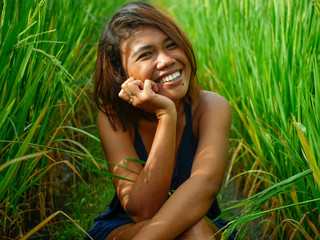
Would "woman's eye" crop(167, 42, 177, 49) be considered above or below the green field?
above

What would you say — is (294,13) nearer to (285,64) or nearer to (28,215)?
(285,64)

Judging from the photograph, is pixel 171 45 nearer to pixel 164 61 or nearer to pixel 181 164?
pixel 164 61

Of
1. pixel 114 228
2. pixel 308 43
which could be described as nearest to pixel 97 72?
pixel 114 228

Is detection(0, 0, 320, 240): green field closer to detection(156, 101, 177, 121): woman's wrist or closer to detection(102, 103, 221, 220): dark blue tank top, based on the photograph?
detection(102, 103, 221, 220): dark blue tank top

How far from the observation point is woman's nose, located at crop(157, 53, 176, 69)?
1890 millimetres

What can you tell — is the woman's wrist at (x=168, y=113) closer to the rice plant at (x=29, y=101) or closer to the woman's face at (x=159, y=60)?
the woman's face at (x=159, y=60)

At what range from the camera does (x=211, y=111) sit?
199 centimetres

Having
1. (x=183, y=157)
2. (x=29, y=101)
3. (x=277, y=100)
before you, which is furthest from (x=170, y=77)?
(x=29, y=101)

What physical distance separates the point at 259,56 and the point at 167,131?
86 centimetres

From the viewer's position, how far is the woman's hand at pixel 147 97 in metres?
1.86

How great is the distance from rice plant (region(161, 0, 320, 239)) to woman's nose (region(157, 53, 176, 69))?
0.45m

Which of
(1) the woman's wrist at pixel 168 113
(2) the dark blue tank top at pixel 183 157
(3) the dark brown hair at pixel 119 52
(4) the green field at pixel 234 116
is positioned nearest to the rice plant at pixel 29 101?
(4) the green field at pixel 234 116

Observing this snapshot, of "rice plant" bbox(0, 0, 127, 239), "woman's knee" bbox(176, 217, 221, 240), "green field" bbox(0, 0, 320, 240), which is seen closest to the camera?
"rice plant" bbox(0, 0, 127, 239)

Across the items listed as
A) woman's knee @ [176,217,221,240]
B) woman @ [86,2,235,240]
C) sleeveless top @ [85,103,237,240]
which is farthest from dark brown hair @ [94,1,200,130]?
woman's knee @ [176,217,221,240]
